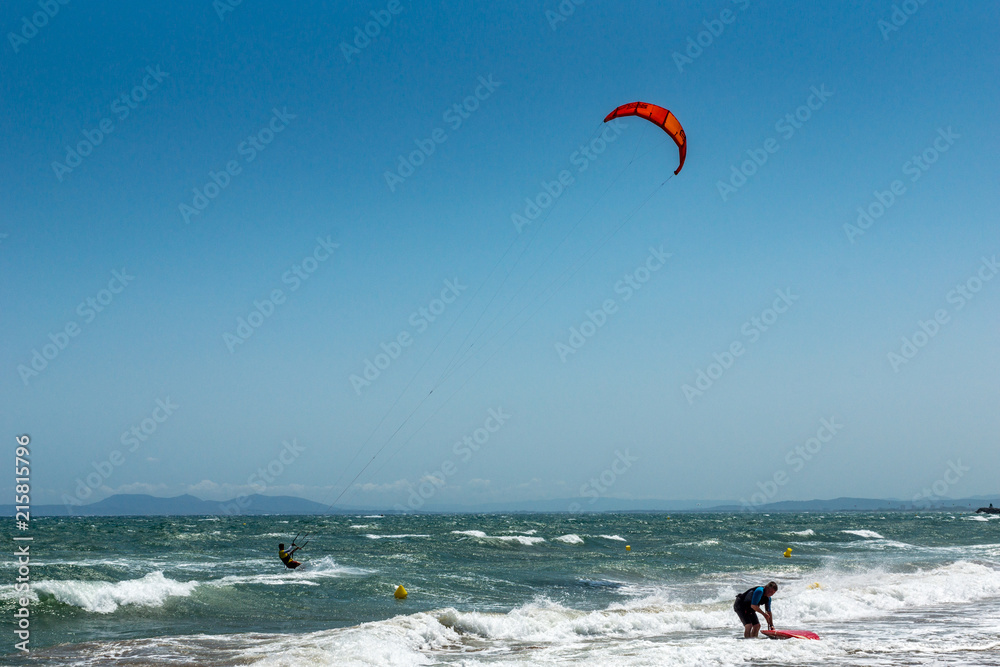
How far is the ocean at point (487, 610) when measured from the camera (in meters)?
12.2

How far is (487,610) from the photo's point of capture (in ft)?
57.0

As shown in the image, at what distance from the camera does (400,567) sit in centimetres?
2686

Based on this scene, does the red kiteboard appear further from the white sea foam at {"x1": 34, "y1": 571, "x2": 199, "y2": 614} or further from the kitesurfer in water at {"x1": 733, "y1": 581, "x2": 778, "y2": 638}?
the white sea foam at {"x1": 34, "y1": 571, "x2": 199, "y2": 614}

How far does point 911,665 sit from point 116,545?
118 ft

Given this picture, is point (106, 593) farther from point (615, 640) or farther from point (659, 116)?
point (659, 116)

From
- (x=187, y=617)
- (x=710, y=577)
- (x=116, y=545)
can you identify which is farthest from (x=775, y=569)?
(x=116, y=545)

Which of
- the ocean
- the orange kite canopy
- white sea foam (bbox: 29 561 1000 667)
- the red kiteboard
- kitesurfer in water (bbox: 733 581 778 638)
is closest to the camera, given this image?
white sea foam (bbox: 29 561 1000 667)

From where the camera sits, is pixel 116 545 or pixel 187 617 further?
pixel 116 545

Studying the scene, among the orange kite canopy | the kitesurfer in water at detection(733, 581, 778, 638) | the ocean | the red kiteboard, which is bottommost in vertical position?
the ocean

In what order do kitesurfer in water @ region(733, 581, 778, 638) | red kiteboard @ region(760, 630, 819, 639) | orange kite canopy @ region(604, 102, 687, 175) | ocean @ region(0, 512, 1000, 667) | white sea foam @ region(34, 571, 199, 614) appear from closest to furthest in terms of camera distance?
1. ocean @ region(0, 512, 1000, 667)
2. red kiteboard @ region(760, 630, 819, 639)
3. kitesurfer in water @ region(733, 581, 778, 638)
4. white sea foam @ region(34, 571, 199, 614)
5. orange kite canopy @ region(604, 102, 687, 175)

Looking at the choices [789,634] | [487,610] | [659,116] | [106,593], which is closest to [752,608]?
[789,634]

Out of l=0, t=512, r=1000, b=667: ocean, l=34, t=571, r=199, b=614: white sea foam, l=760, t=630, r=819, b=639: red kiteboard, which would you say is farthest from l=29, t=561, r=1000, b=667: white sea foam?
l=34, t=571, r=199, b=614: white sea foam

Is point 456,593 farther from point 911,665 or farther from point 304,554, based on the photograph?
point 304,554

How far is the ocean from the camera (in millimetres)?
12250
